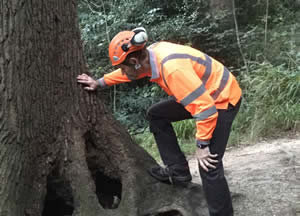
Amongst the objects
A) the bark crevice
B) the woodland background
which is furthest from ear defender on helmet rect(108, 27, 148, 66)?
the woodland background

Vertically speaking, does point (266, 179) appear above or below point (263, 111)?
above

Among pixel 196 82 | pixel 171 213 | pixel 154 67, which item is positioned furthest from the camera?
pixel 171 213

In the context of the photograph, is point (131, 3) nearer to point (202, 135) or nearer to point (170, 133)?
point (170, 133)

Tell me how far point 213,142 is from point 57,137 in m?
1.42

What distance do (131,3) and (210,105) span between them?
866cm

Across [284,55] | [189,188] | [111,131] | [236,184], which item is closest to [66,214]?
[111,131]

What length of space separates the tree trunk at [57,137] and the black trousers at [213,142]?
32 centimetres

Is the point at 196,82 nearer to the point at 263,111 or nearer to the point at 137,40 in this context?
the point at 137,40

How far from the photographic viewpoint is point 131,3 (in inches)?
423

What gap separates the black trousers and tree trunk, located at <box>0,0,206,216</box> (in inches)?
12.5

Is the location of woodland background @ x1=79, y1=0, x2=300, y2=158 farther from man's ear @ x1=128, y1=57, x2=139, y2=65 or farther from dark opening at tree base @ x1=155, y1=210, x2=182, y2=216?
man's ear @ x1=128, y1=57, x2=139, y2=65

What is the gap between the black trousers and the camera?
118 inches

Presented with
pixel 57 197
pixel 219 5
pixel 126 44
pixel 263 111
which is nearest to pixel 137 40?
pixel 126 44

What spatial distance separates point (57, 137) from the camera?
3.44 m
